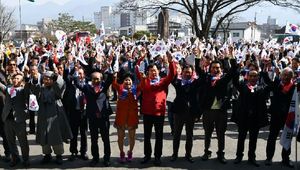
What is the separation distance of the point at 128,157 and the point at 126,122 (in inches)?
25.9

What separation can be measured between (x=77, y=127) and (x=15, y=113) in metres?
1.16

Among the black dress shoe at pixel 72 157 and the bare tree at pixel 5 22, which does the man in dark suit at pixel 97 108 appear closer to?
the black dress shoe at pixel 72 157

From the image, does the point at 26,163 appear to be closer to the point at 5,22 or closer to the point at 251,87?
the point at 251,87

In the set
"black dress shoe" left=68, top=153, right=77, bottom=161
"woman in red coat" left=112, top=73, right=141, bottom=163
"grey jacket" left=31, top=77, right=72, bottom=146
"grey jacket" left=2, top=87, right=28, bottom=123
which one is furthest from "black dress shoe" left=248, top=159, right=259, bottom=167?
"grey jacket" left=2, top=87, right=28, bottom=123

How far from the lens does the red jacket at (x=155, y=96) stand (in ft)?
21.7

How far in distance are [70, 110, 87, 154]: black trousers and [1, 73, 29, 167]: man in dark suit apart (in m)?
0.84

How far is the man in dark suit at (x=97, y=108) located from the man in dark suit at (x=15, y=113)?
1.05m

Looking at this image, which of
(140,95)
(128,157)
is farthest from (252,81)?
(128,157)

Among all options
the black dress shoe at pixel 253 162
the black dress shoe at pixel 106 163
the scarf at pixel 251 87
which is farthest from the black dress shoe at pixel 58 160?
the scarf at pixel 251 87

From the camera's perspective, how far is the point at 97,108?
661cm

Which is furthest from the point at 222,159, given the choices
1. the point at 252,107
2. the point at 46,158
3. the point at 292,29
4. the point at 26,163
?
the point at 292,29

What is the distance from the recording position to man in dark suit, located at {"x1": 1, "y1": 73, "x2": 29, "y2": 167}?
6.43 metres

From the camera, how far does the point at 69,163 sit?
6832mm

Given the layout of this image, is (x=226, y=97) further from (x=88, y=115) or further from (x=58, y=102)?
(x=58, y=102)
